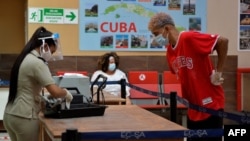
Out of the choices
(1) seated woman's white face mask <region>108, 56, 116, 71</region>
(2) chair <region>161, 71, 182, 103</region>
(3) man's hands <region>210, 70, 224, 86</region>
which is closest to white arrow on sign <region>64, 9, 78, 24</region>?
(1) seated woman's white face mask <region>108, 56, 116, 71</region>

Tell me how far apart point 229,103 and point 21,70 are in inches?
203

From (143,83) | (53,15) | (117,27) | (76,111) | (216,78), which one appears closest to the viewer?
(76,111)

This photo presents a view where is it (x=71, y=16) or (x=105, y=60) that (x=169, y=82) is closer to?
(x=105, y=60)

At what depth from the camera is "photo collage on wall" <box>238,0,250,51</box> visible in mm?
7590

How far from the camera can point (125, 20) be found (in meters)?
7.25

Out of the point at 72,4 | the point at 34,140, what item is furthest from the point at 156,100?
the point at 34,140

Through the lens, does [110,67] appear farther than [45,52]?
Yes

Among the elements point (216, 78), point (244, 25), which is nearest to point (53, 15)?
point (244, 25)

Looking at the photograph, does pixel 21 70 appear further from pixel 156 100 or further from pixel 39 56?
pixel 156 100

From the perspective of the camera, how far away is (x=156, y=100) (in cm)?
698

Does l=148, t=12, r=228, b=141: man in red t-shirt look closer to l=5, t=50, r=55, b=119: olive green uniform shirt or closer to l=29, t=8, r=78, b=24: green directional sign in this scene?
l=5, t=50, r=55, b=119: olive green uniform shirt

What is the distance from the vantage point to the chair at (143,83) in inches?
275

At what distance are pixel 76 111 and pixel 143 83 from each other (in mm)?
4216

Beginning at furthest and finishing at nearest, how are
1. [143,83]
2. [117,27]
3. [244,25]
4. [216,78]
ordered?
1. [244,25]
2. [117,27]
3. [143,83]
4. [216,78]
